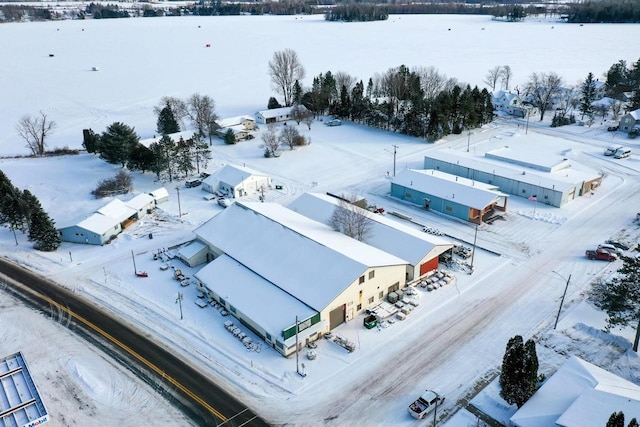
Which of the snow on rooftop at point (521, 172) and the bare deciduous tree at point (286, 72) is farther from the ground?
the bare deciduous tree at point (286, 72)

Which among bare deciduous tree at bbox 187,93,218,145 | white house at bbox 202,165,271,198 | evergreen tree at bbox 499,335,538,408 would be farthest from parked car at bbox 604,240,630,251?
bare deciduous tree at bbox 187,93,218,145

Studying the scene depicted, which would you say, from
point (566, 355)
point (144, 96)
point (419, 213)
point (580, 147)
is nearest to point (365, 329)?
point (566, 355)

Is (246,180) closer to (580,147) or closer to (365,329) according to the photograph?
(365,329)

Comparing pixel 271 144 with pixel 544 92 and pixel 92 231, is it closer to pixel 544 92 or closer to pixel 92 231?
pixel 92 231

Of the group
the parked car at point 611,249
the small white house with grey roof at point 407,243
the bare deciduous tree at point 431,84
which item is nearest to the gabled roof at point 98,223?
the small white house with grey roof at point 407,243

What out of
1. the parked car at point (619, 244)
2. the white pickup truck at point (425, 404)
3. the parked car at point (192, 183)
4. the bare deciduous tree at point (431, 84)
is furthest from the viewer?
the bare deciduous tree at point (431, 84)

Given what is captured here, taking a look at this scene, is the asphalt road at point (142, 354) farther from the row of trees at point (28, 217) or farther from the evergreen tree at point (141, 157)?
the evergreen tree at point (141, 157)

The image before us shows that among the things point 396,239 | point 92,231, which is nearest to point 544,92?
point 396,239
